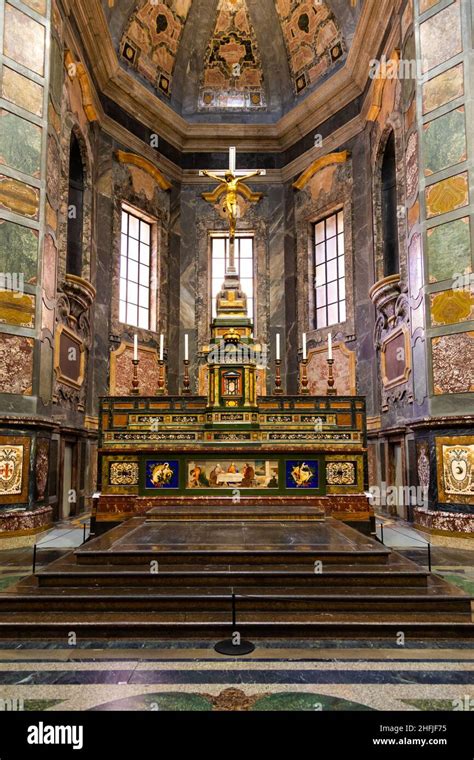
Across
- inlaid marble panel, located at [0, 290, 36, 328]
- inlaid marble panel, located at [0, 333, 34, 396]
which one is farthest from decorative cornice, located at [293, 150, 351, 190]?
inlaid marble panel, located at [0, 333, 34, 396]

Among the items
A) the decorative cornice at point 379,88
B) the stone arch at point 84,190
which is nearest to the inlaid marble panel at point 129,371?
the stone arch at point 84,190

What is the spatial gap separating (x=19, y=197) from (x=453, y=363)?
7299mm

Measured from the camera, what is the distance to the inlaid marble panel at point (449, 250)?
812cm

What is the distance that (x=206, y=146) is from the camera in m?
16.6

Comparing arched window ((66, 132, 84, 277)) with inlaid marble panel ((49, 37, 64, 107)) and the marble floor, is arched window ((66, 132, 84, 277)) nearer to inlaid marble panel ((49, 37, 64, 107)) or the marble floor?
inlaid marble panel ((49, 37, 64, 107))

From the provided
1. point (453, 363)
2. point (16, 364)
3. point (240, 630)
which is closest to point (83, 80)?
point (16, 364)

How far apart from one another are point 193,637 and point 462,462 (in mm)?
5314

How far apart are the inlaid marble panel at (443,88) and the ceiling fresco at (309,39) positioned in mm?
6886

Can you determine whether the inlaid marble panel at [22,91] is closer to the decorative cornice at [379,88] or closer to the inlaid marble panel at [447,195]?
the inlaid marble panel at [447,195]

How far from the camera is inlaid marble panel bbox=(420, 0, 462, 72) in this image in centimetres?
853

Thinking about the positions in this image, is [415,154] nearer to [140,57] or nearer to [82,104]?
[82,104]

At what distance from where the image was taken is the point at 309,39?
1545 centimetres

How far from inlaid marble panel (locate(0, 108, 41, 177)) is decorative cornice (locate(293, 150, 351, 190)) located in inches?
328

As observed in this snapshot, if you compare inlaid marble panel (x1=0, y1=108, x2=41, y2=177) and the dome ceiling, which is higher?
the dome ceiling
